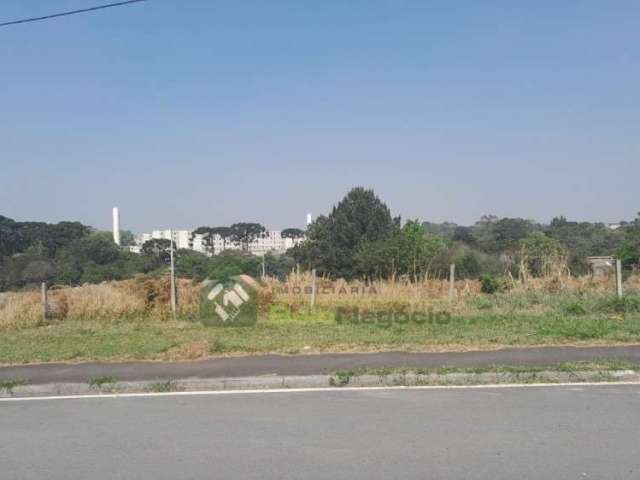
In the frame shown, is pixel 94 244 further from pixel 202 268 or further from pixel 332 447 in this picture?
pixel 332 447

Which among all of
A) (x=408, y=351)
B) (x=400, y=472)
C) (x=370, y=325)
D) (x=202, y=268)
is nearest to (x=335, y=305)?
(x=370, y=325)

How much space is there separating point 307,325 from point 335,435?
755 cm

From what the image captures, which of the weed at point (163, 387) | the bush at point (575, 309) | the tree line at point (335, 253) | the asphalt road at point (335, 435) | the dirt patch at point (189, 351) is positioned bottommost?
the asphalt road at point (335, 435)

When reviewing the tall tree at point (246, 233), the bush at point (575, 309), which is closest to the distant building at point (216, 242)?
the tall tree at point (246, 233)

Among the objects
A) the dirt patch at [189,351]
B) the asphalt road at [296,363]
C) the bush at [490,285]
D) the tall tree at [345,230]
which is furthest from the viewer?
the tall tree at [345,230]

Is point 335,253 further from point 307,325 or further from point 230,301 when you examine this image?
point 307,325

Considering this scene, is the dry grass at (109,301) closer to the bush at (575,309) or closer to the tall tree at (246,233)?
the bush at (575,309)

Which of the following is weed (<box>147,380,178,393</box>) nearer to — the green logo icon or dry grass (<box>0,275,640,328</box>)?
the green logo icon

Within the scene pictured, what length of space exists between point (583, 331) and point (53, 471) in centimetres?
915

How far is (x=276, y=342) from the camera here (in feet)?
35.2

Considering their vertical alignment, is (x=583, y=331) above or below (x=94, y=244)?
below

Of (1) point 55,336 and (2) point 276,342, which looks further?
(1) point 55,336

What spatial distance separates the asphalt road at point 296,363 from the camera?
8.40 meters

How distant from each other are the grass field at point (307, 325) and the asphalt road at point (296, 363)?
507 mm
